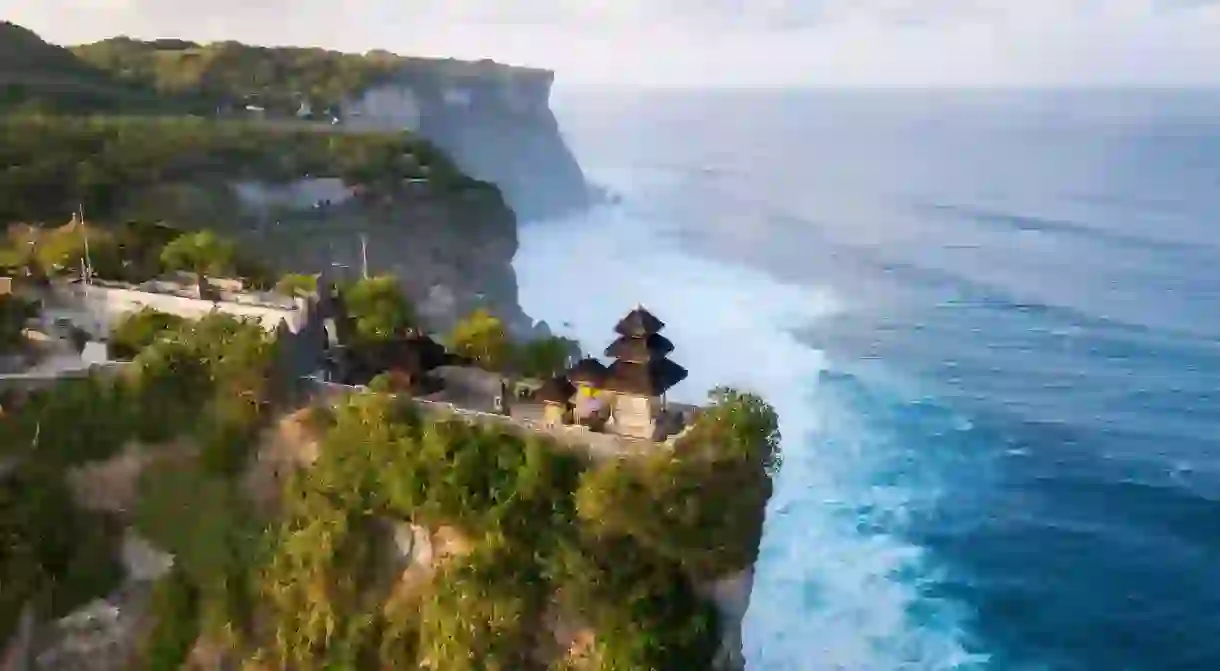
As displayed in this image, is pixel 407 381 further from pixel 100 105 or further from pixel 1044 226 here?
pixel 1044 226

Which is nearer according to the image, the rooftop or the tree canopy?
the rooftop

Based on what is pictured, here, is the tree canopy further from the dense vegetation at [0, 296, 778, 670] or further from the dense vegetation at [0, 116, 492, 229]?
the dense vegetation at [0, 116, 492, 229]

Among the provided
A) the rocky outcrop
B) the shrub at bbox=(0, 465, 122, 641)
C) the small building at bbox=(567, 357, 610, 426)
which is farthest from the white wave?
the shrub at bbox=(0, 465, 122, 641)

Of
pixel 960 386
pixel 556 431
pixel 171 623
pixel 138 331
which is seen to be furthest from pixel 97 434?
pixel 960 386

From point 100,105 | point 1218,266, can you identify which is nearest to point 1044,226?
point 1218,266

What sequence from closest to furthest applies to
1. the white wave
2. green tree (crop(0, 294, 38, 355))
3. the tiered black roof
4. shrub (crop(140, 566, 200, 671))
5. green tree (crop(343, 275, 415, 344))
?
shrub (crop(140, 566, 200, 671))
the tiered black roof
green tree (crop(0, 294, 38, 355))
green tree (crop(343, 275, 415, 344))
the white wave

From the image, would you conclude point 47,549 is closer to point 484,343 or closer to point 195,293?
point 195,293

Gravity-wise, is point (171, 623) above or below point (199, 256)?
below
